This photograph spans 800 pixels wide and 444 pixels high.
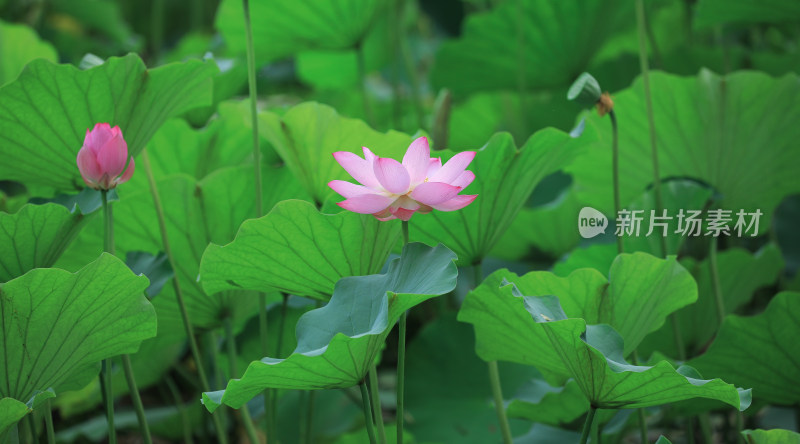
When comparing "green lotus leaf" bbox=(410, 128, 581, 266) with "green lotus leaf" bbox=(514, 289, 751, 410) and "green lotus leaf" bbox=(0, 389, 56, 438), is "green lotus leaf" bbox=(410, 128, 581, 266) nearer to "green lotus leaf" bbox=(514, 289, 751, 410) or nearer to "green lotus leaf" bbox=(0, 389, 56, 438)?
"green lotus leaf" bbox=(514, 289, 751, 410)

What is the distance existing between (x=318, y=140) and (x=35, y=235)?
→ 0.28 meters

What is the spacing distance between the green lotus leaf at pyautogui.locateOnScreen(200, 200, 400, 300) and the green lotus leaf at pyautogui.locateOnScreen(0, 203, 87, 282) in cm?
13

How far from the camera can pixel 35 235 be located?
0.63 m

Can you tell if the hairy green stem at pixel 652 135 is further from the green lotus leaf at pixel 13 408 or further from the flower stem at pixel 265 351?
the green lotus leaf at pixel 13 408

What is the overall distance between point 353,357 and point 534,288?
0.21 m

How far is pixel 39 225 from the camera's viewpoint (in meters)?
0.62

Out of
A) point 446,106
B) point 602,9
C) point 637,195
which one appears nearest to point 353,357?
point 446,106

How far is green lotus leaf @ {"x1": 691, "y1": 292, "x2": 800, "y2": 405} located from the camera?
0.72 metres

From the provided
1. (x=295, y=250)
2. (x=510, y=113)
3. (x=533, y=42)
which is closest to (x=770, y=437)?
(x=295, y=250)

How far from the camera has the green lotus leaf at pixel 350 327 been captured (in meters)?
0.51

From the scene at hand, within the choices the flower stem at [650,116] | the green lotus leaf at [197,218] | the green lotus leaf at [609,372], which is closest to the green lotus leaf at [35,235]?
the green lotus leaf at [197,218]

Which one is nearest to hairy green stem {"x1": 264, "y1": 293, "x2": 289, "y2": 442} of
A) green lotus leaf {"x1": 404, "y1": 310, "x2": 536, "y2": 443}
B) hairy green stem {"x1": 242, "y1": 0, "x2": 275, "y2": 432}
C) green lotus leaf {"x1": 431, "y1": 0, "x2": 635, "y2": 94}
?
hairy green stem {"x1": 242, "y1": 0, "x2": 275, "y2": 432}

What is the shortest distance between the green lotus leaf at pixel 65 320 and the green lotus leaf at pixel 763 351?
545 mm

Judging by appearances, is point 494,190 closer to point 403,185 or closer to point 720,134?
point 403,185
